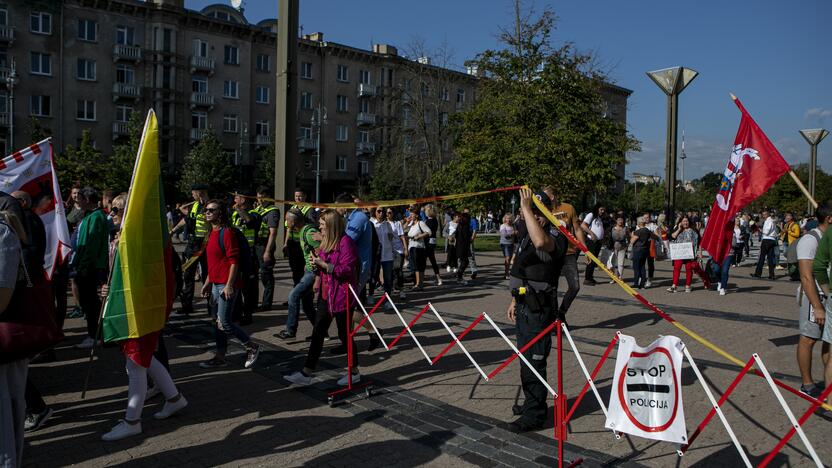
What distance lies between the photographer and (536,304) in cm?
530

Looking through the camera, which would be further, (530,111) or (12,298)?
(530,111)

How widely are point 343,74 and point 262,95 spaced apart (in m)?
7.82

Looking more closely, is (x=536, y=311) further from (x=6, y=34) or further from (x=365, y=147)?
(x=365, y=147)

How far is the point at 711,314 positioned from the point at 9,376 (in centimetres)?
1104

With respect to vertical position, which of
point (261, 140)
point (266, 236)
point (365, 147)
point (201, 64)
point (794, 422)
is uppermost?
point (201, 64)

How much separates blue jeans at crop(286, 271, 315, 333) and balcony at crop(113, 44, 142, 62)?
4212cm

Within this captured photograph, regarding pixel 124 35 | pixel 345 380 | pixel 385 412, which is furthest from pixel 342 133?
pixel 385 412

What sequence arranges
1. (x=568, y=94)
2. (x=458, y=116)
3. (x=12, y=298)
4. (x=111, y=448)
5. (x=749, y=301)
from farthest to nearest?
1. (x=458, y=116)
2. (x=568, y=94)
3. (x=749, y=301)
4. (x=111, y=448)
5. (x=12, y=298)

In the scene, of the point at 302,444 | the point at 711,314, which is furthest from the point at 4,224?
the point at 711,314

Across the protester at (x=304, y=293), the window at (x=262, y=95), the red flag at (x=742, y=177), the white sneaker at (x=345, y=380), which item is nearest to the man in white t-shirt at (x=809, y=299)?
the red flag at (x=742, y=177)

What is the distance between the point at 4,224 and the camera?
359 cm

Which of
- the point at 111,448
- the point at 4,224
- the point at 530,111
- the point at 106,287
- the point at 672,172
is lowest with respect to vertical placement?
the point at 111,448

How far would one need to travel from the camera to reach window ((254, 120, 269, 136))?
172 feet

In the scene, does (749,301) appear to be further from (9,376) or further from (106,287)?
(9,376)
